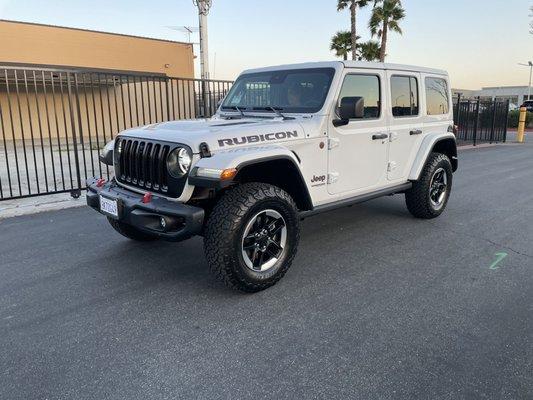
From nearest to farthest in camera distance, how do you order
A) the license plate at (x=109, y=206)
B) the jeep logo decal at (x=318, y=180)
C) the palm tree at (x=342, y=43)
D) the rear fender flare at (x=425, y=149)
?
the license plate at (x=109, y=206) < the jeep logo decal at (x=318, y=180) < the rear fender flare at (x=425, y=149) < the palm tree at (x=342, y=43)

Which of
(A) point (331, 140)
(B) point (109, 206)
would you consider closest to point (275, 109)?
(A) point (331, 140)

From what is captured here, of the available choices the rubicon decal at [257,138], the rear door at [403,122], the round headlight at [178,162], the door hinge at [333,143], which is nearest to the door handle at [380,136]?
the rear door at [403,122]

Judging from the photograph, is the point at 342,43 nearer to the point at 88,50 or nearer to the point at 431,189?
the point at 88,50

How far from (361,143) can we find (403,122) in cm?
92

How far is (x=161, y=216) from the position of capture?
10.7 ft

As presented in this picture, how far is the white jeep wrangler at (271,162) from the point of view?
3299 millimetres

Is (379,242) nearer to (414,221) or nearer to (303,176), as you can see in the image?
(414,221)

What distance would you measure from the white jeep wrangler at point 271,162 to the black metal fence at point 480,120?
13.2 m

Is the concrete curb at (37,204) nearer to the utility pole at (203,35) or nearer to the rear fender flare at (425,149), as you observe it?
the rear fender flare at (425,149)

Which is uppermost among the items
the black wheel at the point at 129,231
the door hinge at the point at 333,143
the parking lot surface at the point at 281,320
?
the door hinge at the point at 333,143

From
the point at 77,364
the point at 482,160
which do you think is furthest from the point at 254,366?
the point at 482,160

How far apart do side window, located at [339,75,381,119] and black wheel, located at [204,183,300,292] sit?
1.43 m

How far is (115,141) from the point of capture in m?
4.13

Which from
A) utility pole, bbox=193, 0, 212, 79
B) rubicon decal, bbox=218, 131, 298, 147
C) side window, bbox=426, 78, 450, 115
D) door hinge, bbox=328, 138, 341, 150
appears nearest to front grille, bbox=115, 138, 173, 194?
rubicon decal, bbox=218, 131, 298, 147
